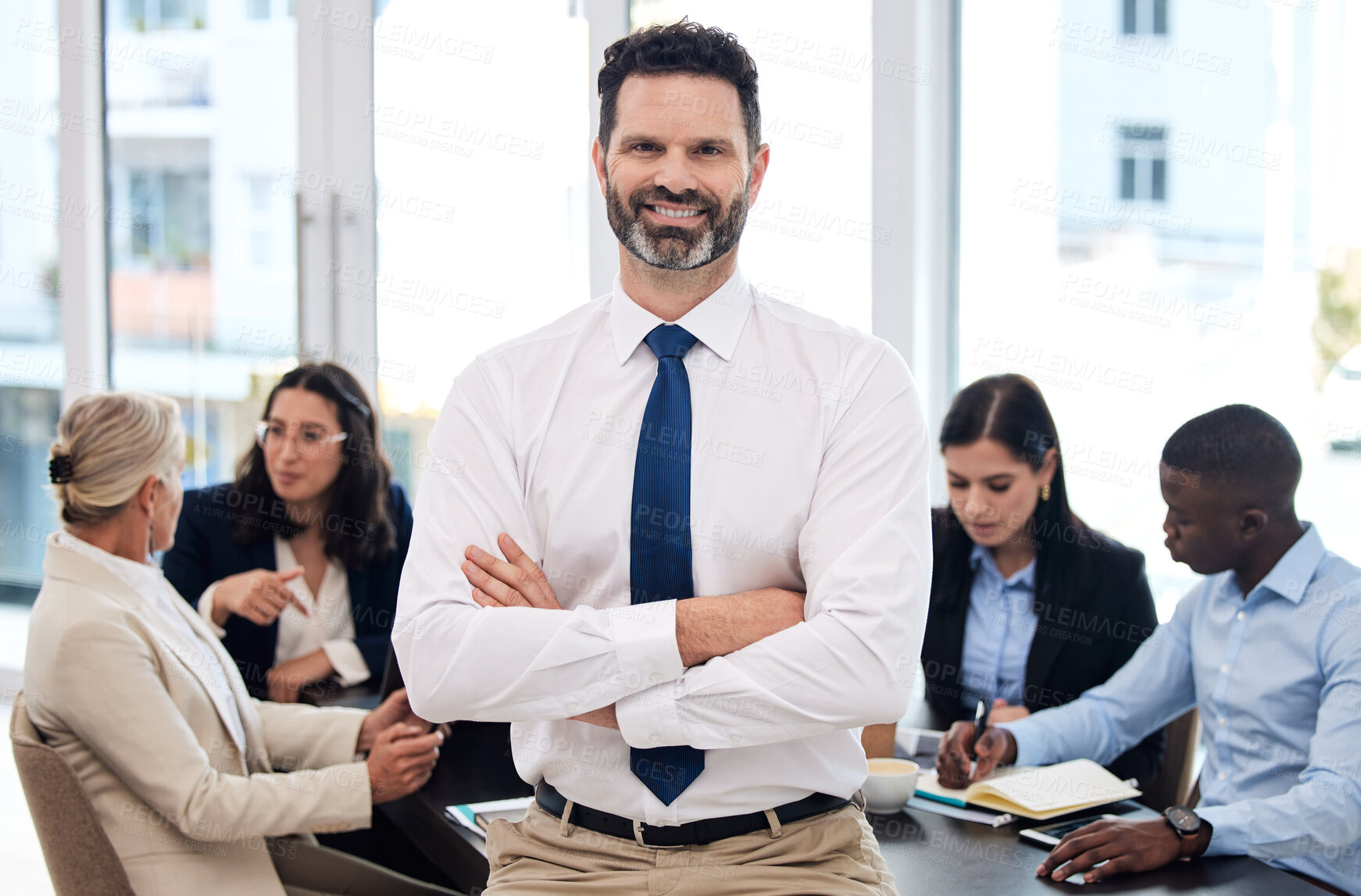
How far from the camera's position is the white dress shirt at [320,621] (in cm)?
287

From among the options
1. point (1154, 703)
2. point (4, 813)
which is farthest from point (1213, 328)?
point (4, 813)

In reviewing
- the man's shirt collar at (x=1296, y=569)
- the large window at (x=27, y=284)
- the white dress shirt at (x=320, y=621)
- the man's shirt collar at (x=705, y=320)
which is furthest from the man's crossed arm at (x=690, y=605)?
the large window at (x=27, y=284)

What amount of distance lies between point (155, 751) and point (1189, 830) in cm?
163

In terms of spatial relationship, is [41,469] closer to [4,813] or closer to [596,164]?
[4,813]

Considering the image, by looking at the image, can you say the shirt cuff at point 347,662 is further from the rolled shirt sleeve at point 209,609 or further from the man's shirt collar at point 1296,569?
the man's shirt collar at point 1296,569

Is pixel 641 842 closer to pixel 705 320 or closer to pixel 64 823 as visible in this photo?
pixel 705 320

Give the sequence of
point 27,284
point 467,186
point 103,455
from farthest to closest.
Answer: point 27,284 < point 467,186 < point 103,455

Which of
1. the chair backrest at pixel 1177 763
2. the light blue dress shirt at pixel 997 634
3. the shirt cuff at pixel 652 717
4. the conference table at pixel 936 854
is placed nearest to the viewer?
the shirt cuff at pixel 652 717

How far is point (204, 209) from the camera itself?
179 inches

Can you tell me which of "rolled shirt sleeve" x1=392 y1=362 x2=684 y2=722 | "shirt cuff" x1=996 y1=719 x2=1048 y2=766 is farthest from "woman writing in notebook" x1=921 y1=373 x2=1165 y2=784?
"rolled shirt sleeve" x1=392 y1=362 x2=684 y2=722

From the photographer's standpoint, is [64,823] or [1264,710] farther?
[1264,710]

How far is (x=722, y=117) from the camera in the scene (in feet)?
5.57

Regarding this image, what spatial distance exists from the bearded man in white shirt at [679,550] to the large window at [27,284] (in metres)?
3.59

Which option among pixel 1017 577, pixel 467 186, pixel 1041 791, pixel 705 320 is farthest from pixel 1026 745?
pixel 467 186
